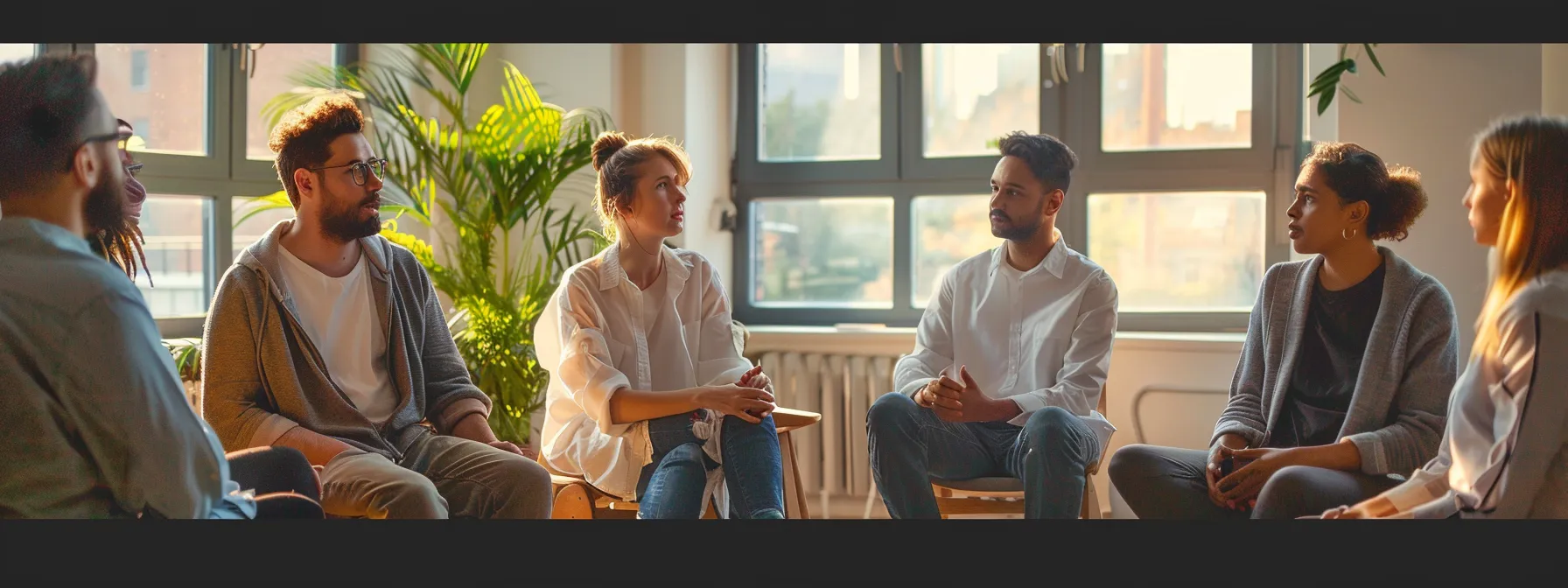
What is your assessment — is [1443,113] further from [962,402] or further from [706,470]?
[706,470]

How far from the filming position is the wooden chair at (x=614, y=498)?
2.41m

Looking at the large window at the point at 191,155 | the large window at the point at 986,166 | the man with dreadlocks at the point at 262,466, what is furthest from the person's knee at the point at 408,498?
the large window at the point at 986,166

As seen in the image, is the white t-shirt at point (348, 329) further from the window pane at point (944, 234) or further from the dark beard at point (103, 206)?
the window pane at point (944, 234)

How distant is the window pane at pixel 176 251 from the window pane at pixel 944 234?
2218 millimetres

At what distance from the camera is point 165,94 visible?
3408 mm

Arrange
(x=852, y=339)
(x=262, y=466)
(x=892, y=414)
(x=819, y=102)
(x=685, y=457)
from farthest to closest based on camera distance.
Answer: (x=819, y=102)
(x=852, y=339)
(x=892, y=414)
(x=685, y=457)
(x=262, y=466)

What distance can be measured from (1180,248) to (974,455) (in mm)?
1647

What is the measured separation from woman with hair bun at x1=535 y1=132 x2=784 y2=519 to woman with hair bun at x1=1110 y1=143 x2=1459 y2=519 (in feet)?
2.29

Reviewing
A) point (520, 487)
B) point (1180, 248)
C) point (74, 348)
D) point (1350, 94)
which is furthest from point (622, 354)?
point (1180, 248)

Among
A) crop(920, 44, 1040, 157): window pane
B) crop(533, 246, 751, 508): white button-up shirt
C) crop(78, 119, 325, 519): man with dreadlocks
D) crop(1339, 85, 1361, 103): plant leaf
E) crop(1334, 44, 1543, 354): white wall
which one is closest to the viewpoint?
crop(78, 119, 325, 519): man with dreadlocks

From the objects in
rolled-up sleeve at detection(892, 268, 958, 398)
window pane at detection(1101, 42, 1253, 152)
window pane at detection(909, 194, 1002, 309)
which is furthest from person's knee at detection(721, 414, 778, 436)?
window pane at detection(1101, 42, 1253, 152)

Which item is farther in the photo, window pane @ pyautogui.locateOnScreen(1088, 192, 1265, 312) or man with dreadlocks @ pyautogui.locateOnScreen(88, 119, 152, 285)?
window pane @ pyautogui.locateOnScreen(1088, 192, 1265, 312)

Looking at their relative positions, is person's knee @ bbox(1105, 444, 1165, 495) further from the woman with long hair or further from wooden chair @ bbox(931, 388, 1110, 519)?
the woman with long hair

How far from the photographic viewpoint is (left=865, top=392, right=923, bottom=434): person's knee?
2398mm
